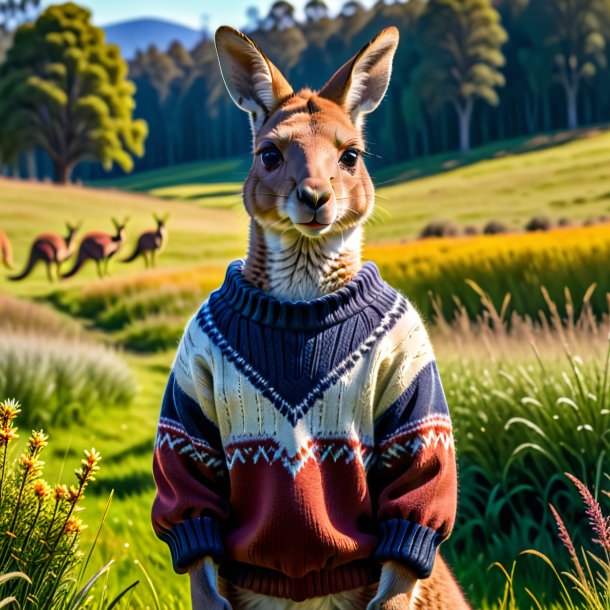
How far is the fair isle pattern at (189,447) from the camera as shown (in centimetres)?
254

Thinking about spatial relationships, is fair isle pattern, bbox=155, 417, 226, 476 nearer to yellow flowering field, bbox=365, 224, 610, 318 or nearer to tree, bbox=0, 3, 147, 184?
yellow flowering field, bbox=365, 224, 610, 318

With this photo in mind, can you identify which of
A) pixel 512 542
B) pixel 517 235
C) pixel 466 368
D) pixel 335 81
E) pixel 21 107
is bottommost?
pixel 512 542

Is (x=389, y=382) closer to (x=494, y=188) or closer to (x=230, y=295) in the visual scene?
(x=230, y=295)

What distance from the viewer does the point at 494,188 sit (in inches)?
336

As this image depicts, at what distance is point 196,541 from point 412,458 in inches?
26.3

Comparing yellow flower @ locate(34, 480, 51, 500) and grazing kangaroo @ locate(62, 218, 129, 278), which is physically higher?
grazing kangaroo @ locate(62, 218, 129, 278)

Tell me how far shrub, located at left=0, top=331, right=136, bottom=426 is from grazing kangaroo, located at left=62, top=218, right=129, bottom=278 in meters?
1.48

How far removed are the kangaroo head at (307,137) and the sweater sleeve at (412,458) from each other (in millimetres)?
438

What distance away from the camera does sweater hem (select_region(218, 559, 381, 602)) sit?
2479 millimetres

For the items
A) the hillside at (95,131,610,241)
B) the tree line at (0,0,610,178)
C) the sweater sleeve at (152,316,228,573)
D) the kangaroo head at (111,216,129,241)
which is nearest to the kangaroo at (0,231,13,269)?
the kangaroo head at (111,216,129,241)

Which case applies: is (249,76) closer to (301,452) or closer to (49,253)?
(301,452)

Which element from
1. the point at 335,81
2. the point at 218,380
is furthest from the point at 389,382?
the point at 335,81

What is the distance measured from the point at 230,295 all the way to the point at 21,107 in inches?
381

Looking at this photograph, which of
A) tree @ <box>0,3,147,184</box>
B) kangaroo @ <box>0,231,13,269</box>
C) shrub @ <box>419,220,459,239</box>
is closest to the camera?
kangaroo @ <box>0,231,13,269</box>
